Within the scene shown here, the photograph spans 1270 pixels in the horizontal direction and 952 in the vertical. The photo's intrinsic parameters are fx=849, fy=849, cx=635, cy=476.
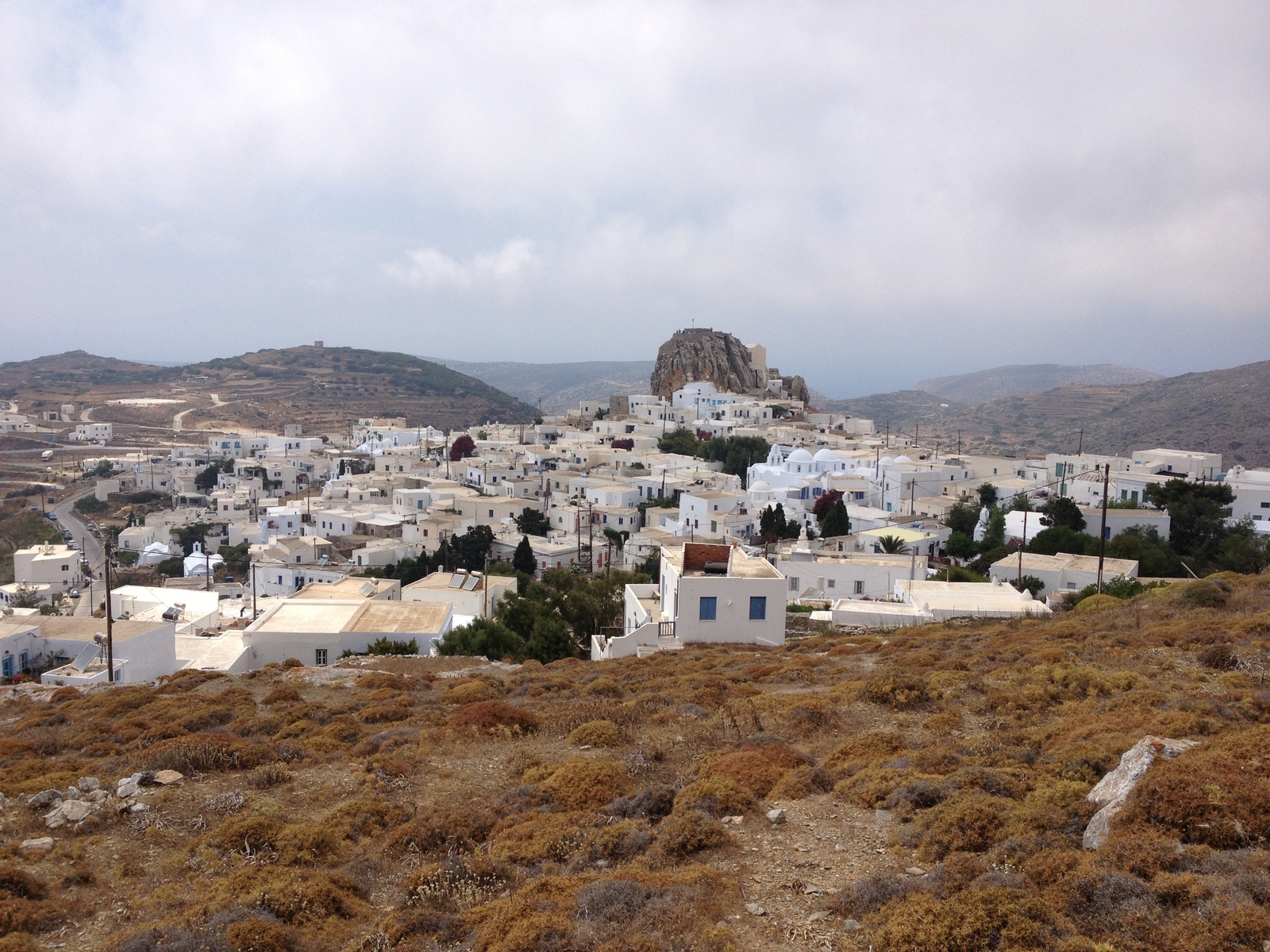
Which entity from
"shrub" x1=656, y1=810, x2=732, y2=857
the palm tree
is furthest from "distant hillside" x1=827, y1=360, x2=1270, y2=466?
"shrub" x1=656, y1=810, x2=732, y2=857

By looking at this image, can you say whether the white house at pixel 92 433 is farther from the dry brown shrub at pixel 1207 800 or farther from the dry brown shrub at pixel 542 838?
the dry brown shrub at pixel 1207 800

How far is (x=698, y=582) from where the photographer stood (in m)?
19.5

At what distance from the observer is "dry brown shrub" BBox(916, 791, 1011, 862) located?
254 inches

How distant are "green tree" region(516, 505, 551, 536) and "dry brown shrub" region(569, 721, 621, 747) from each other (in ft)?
121

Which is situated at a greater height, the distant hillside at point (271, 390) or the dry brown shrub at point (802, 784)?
the distant hillside at point (271, 390)

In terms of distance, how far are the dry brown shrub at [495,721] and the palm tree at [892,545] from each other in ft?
85.8

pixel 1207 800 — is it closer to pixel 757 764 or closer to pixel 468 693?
pixel 757 764

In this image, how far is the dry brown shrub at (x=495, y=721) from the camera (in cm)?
1112

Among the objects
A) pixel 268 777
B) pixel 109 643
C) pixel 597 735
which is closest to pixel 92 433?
pixel 109 643

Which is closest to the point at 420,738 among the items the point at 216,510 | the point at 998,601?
the point at 998,601

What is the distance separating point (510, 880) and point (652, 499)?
153ft

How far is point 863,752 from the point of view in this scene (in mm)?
9289

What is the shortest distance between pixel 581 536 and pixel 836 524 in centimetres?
1484

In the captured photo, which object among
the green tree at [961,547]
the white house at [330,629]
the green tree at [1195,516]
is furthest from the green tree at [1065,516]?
the white house at [330,629]
